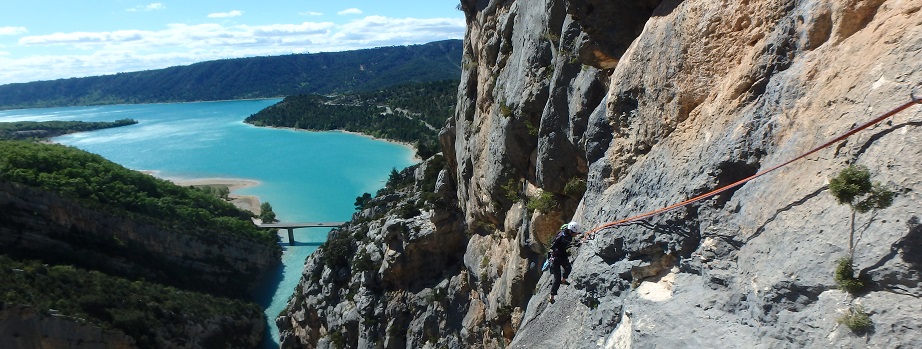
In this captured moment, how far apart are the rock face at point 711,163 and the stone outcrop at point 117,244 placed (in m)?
31.7

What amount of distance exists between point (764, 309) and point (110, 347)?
3020 cm

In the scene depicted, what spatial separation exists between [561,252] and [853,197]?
4735mm

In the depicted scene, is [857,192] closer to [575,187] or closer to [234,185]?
[575,187]

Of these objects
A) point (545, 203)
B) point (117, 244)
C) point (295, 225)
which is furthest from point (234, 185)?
point (545, 203)

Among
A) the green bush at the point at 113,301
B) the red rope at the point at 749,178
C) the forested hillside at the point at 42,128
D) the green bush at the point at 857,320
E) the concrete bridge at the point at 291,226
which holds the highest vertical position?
the red rope at the point at 749,178

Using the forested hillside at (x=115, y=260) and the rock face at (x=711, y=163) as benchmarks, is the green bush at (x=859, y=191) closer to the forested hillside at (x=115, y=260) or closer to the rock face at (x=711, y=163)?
the rock face at (x=711, y=163)

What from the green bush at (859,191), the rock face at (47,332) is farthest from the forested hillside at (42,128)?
the green bush at (859,191)

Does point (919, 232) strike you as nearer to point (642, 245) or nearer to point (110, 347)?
point (642, 245)

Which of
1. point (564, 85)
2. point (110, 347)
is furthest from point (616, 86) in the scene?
point (110, 347)

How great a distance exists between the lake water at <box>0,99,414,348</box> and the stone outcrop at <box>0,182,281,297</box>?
394cm

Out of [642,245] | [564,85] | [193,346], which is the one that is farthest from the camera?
[193,346]

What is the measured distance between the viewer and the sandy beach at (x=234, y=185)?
6994 cm

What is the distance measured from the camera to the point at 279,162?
317 feet

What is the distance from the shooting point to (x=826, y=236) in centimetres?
479
